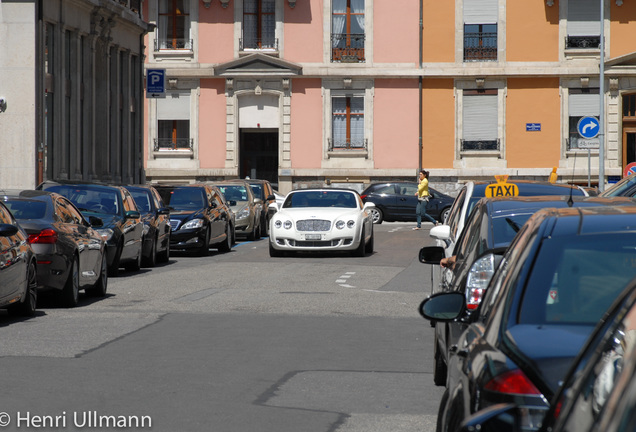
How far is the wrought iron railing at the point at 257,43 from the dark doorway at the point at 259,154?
10.9 feet

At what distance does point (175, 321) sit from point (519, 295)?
9226 millimetres

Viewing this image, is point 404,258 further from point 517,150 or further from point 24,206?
point 517,150

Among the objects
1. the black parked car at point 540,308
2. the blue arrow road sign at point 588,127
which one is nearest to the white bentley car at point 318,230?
the blue arrow road sign at point 588,127

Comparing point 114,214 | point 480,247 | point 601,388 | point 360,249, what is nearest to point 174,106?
point 360,249

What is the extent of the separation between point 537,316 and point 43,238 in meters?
10.9

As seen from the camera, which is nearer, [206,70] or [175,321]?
[175,321]

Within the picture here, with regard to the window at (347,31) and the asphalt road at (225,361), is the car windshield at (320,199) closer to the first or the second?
the asphalt road at (225,361)

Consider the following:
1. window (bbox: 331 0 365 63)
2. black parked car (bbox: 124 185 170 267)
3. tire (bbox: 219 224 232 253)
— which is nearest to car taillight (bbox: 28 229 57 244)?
black parked car (bbox: 124 185 170 267)

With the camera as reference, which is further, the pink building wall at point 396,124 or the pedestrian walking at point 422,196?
the pink building wall at point 396,124

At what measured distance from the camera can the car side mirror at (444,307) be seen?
5055 mm

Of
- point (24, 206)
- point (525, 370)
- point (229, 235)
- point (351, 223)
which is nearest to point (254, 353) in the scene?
point (24, 206)

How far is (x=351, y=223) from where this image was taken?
25.2 meters

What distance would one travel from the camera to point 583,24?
50500 millimetres

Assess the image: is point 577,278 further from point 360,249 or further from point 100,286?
point 360,249
